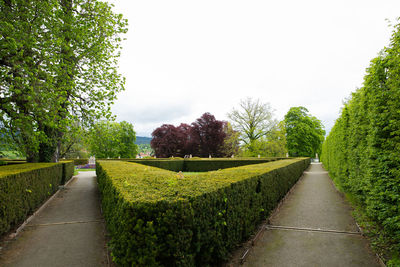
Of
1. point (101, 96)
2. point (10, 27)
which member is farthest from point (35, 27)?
point (101, 96)

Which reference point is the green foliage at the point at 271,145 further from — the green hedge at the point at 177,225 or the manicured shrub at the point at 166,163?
the green hedge at the point at 177,225

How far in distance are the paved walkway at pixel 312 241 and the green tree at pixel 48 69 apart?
285 inches

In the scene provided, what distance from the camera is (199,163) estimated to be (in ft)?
77.0

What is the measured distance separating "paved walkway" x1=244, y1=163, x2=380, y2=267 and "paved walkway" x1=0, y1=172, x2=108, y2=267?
3.07 meters

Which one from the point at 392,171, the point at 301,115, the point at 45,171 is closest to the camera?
the point at 392,171

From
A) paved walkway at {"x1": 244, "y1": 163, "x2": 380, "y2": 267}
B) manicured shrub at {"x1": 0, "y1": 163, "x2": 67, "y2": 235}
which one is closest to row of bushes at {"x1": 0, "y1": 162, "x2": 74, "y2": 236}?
manicured shrub at {"x1": 0, "y1": 163, "x2": 67, "y2": 235}

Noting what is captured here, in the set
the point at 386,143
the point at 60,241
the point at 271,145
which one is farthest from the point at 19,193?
the point at 271,145

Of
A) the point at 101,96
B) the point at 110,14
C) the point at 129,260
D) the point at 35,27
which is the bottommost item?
the point at 129,260

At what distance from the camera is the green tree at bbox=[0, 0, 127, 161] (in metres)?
6.79

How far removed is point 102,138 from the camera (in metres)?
10.2

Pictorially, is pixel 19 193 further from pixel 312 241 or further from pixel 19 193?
pixel 312 241

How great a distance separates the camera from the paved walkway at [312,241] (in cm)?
372

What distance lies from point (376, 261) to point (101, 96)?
32.6ft

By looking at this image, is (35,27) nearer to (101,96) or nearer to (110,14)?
(101,96)
